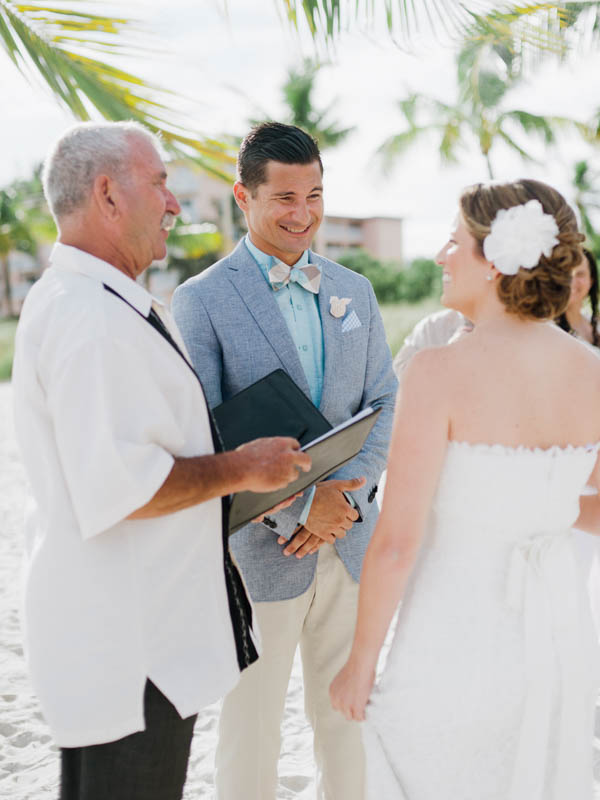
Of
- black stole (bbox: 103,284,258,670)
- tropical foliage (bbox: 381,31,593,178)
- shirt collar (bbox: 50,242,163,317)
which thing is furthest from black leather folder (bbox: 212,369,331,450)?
tropical foliage (bbox: 381,31,593,178)

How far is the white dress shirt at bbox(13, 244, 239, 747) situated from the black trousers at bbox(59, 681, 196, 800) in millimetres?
52

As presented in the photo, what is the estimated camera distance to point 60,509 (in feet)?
5.90

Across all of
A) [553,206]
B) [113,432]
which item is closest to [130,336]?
[113,432]

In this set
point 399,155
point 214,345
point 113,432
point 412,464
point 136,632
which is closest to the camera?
point 113,432

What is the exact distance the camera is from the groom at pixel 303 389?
8.80 feet

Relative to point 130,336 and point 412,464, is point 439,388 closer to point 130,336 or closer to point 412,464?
point 412,464

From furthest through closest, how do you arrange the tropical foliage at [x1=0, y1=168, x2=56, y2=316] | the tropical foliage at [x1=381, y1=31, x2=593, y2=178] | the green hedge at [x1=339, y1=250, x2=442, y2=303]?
1. the green hedge at [x1=339, y1=250, x2=442, y2=303]
2. the tropical foliage at [x1=0, y1=168, x2=56, y2=316]
3. the tropical foliage at [x1=381, y1=31, x2=593, y2=178]

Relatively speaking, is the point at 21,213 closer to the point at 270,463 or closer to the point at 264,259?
→ the point at 264,259

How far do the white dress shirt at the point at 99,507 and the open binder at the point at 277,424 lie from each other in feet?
1.26

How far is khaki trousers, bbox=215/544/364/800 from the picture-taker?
8.82ft

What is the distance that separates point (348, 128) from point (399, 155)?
1267 cm

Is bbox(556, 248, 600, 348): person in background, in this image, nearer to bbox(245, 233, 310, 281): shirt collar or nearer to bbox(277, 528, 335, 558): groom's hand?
bbox(245, 233, 310, 281): shirt collar

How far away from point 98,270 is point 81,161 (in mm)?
267

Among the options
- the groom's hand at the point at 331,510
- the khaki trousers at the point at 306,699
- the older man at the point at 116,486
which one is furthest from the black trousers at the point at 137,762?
the groom's hand at the point at 331,510
